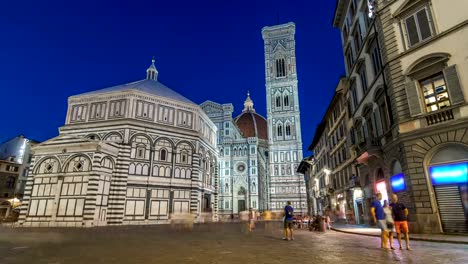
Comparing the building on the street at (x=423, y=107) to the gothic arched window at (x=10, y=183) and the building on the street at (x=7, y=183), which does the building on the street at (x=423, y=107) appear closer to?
the building on the street at (x=7, y=183)

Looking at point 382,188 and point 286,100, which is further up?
point 286,100

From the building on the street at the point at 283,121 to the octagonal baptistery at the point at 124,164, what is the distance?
3316 cm

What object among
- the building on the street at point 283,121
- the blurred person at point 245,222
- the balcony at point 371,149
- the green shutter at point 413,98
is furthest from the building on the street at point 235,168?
the green shutter at point 413,98

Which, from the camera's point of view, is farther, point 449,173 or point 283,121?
point 283,121

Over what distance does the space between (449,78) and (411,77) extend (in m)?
1.79

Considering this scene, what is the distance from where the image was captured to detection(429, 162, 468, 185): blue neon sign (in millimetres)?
12172

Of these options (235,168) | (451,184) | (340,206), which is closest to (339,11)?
(451,184)

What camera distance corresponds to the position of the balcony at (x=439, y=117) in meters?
12.7

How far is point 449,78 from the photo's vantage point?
12789mm

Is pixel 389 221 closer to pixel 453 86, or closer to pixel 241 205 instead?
pixel 453 86

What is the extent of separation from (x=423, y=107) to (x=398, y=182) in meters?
4.31

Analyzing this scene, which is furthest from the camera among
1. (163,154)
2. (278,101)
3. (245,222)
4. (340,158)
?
(278,101)

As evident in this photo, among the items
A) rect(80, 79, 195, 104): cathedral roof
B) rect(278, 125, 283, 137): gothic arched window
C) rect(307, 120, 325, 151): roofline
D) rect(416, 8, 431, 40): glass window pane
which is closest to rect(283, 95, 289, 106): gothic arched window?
rect(278, 125, 283, 137): gothic arched window

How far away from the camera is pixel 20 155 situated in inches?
1965
